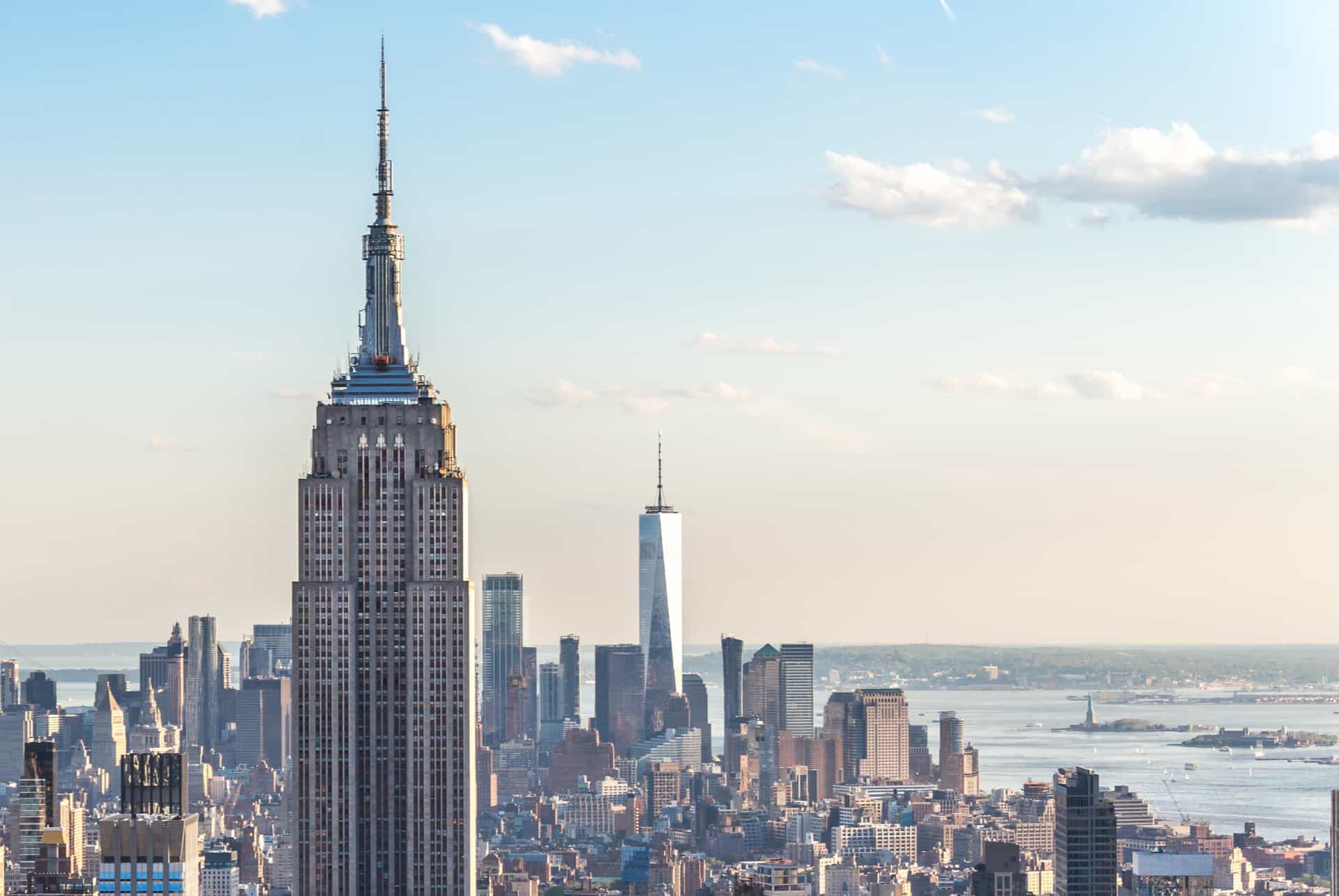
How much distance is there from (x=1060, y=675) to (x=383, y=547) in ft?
403

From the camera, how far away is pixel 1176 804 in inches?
4761

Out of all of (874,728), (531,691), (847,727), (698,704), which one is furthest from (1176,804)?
(698,704)

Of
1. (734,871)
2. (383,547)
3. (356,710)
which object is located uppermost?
(383,547)

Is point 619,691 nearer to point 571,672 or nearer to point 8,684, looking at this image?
point 571,672

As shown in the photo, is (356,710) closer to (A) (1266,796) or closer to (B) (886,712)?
(A) (1266,796)

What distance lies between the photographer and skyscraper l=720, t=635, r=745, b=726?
163125mm

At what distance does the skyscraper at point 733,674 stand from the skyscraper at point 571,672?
367 inches

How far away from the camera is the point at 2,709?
5591 inches

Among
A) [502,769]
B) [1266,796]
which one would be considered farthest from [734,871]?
[1266,796]

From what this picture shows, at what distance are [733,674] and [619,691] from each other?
7.65 meters

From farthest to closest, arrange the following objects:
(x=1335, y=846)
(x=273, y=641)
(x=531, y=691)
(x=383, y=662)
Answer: (x=531, y=691) → (x=273, y=641) → (x=1335, y=846) → (x=383, y=662)

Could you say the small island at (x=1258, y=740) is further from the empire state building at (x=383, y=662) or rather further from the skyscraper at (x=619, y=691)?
the empire state building at (x=383, y=662)

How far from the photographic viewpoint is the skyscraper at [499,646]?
130125 mm

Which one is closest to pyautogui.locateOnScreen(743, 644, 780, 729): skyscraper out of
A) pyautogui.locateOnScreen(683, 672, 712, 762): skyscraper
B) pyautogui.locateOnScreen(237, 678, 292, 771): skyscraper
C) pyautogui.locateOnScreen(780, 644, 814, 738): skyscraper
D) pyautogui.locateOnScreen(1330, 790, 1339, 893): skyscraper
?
pyautogui.locateOnScreen(780, 644, 814, 738): skyscraper
